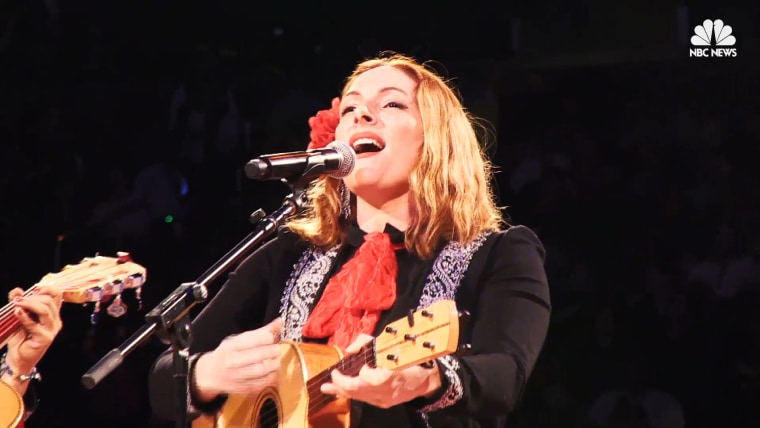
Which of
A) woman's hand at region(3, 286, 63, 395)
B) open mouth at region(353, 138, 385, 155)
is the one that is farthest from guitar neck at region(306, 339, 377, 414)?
woman's hand at region(3, 286, 63, 395)

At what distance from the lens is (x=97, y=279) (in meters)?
2.74

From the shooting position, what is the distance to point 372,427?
2346 millimetres

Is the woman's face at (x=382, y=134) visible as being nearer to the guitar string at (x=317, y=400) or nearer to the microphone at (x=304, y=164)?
the microphone at (x=304, y=164)

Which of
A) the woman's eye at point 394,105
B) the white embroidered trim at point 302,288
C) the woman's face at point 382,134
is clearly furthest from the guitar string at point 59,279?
the woman's eye at point 394,105

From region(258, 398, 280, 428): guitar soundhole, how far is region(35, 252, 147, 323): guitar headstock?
499 millimetres

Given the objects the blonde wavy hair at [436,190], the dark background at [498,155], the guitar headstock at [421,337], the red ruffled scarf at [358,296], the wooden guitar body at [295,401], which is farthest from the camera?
the dark background at [498,155]

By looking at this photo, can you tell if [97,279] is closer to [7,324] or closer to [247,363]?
[7,324]

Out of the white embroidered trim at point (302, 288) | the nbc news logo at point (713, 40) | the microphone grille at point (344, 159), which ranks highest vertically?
the microphone grille at point (344, 159)

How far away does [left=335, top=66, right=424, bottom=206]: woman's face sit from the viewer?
258cm

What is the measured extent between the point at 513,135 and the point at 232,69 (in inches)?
42.6

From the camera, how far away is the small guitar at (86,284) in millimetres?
2648

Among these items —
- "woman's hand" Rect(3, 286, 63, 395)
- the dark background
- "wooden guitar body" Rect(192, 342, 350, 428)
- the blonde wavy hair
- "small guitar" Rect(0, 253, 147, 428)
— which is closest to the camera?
"wooden guitar body" Rect(192, 342, 350, 428)

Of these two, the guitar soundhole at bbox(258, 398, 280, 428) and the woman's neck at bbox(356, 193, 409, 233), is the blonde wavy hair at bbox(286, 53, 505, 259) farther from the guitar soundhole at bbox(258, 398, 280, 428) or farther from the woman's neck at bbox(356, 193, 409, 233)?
the guitar soundhole at bbox(258, 398, 280, 428)

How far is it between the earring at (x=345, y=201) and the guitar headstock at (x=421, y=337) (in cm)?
72
